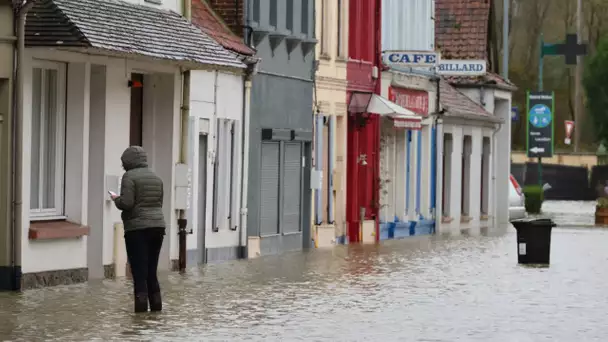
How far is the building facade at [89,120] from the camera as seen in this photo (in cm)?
2452

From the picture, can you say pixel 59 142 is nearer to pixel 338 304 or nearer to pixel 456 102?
pixel 338 304

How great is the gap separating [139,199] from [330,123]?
20870mm

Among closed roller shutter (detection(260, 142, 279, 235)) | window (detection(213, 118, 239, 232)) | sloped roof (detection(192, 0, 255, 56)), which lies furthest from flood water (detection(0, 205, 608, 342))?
sloped roof (detection(192, 0, 255, 56))

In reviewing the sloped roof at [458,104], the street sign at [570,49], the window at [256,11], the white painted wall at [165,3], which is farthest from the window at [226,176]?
the street sign at [570,49]

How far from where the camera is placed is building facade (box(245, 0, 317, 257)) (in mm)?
35469

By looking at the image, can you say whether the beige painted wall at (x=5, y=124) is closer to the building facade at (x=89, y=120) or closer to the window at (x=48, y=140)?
the building facade at (x=89, y=120)

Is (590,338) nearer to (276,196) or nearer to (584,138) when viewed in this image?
(276,196)

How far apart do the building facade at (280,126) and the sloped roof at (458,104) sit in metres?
13.6

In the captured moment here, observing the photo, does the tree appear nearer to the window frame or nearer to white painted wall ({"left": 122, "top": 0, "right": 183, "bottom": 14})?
white painted wall ({"left": 122, "top": 0, "right": 183, "bottom": 14})

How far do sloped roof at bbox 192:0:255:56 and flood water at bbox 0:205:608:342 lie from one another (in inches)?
146

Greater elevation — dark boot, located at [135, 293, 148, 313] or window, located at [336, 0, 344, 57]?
window, located at [336, 0, 344, 57]

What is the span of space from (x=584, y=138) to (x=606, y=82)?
51.4 ft

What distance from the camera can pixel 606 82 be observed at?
356ft

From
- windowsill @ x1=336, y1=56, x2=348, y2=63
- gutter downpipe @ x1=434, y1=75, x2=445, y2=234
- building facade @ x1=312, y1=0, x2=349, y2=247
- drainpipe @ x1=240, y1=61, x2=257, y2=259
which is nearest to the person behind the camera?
drainpipe @ x1=240, y1=61, x2=257, y2=259
